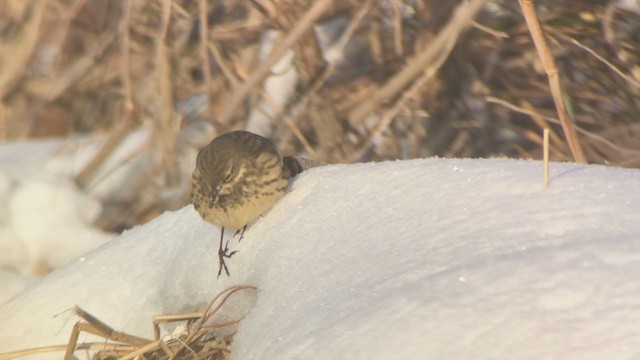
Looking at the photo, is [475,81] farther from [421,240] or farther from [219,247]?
[421,240]

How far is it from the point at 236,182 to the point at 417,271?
3.28 feet

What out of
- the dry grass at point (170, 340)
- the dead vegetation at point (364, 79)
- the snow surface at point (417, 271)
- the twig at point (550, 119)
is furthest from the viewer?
the dead vegetation at point (364, 79)

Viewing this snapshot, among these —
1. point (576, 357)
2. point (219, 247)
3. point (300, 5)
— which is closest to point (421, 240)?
point (576, 357)

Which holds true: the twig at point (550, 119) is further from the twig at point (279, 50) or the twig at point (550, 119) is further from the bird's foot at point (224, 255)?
the bird's foot at point (224, 255)

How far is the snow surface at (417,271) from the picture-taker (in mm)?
1974

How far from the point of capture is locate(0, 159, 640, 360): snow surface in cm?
197

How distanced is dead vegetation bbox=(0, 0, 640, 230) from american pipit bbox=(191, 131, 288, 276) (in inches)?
55.8

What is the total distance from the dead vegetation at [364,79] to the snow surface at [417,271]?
1729 millimetres

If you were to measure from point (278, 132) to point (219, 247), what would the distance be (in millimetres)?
2249

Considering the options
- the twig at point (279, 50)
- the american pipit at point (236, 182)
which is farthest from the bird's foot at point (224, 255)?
the twig at point (279, 50)

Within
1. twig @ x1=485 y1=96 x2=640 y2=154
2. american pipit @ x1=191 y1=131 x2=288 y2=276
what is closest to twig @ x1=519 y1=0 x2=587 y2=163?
twig @ x1=485 y1=96 x2=640 y2=154

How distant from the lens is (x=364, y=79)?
5332mm

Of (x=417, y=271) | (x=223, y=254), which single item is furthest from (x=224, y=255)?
(x=417, y=271)

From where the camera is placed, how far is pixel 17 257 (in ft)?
16.4
